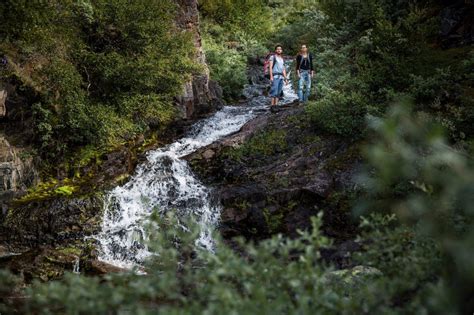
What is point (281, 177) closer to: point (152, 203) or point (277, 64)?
point (152, 203)

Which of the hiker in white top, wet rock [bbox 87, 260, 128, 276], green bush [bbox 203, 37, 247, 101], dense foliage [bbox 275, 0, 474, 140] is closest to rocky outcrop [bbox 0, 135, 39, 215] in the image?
wet rock [bbox 87, 260, 128, 276]

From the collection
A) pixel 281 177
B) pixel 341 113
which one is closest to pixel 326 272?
pixel 281 177

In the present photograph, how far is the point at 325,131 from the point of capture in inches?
389

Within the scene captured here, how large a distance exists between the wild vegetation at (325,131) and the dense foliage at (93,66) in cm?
4

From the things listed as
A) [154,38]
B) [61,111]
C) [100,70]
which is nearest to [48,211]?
[61,111]

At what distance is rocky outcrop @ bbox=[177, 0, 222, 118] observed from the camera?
14039mm

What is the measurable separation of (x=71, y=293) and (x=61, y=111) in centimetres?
813

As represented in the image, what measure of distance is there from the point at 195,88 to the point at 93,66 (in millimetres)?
4487

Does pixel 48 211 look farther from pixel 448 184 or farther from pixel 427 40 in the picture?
pixel 427 40

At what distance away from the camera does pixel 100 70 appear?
35.3 ft

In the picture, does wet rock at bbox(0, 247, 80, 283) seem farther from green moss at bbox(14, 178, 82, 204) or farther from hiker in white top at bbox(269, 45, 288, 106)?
hiker in white top at bbox(269, 45, 288, 106)

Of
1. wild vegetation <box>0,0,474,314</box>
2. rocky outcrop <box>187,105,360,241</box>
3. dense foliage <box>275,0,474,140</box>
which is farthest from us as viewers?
dense foliage <box>275,0,474,140</box>

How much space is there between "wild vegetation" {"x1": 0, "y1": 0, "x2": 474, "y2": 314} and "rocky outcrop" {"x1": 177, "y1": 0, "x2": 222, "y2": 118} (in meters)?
1.50

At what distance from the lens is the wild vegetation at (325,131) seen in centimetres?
271
